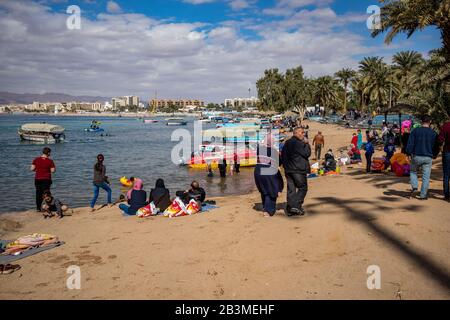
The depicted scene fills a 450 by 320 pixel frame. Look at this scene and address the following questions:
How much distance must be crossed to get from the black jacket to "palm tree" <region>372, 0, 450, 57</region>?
10398 millimetres

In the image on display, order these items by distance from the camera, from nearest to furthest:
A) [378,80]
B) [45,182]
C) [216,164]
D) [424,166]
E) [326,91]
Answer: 1. [424,166]
2. [45,182]
3. [216,164]
4. [378,80]
5. [326,91]

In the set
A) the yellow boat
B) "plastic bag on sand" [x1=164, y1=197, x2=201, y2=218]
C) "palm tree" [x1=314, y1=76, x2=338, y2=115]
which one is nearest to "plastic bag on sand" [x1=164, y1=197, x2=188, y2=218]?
"plastic bag on sand" [x1=164, y1=197, x2=201, y2=218]

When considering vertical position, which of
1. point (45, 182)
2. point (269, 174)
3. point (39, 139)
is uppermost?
point (39, 139)

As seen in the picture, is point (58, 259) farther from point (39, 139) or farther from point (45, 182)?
point (39, 139)

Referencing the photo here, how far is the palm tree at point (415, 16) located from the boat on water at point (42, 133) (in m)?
46.4

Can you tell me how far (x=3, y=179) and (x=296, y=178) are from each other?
21129 mm

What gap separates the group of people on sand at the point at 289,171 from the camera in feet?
23.9

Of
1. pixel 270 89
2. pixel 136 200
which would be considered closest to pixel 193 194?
pixel 136 200

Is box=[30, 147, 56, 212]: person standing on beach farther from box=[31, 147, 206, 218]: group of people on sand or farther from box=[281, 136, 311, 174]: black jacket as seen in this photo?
box=[281, 136, 311, 174]: black jacket

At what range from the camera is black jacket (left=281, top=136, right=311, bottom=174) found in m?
7.24

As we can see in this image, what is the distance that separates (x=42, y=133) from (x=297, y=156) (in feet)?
173

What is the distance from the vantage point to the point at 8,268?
18.2ft

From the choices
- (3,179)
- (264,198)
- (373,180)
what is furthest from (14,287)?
(3,179)
